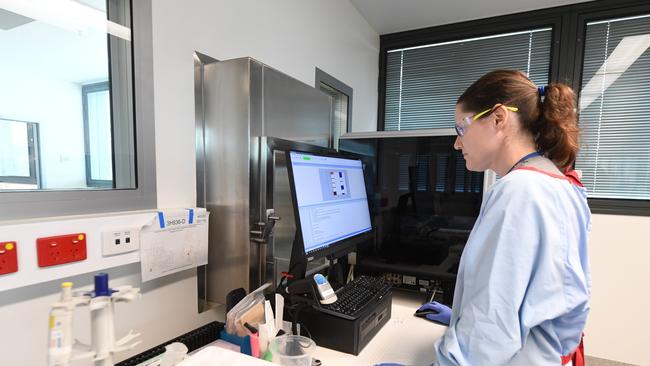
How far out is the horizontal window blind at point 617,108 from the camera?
231 cm

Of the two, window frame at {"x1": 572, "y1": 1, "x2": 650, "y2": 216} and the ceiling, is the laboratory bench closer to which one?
window frame at {"x1": 572, "y1": 1, "x2": 650, "y2": 216}

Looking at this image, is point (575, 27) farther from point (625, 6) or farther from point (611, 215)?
point (611, 215)

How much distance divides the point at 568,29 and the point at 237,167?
9.04 ft

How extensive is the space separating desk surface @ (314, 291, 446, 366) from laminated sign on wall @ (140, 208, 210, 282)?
0.52 meters

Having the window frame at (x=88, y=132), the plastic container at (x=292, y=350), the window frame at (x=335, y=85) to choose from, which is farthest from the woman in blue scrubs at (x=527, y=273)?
the window frame at (x=335, y=85)

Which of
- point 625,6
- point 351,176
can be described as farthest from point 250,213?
point 625,6

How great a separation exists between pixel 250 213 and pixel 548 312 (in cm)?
87

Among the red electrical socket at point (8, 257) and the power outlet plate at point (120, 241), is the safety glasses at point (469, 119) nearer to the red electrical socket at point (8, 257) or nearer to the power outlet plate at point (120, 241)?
the power outlet plate at point (120, 241)

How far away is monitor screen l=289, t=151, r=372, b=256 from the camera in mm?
1008

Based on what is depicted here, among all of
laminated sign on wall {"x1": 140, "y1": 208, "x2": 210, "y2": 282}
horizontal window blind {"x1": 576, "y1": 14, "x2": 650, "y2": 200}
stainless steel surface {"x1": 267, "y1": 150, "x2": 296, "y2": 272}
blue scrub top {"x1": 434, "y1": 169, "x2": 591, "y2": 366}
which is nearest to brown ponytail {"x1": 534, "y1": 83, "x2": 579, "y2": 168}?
blue scrub top {"x1": 434, "y1": 169, "x2": 591, "y2": 366}

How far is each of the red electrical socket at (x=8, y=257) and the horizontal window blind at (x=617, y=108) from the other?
2.99m

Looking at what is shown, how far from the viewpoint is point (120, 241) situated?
0.90m

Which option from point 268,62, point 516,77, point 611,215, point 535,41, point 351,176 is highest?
point 535,41

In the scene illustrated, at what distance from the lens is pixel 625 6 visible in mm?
2303
